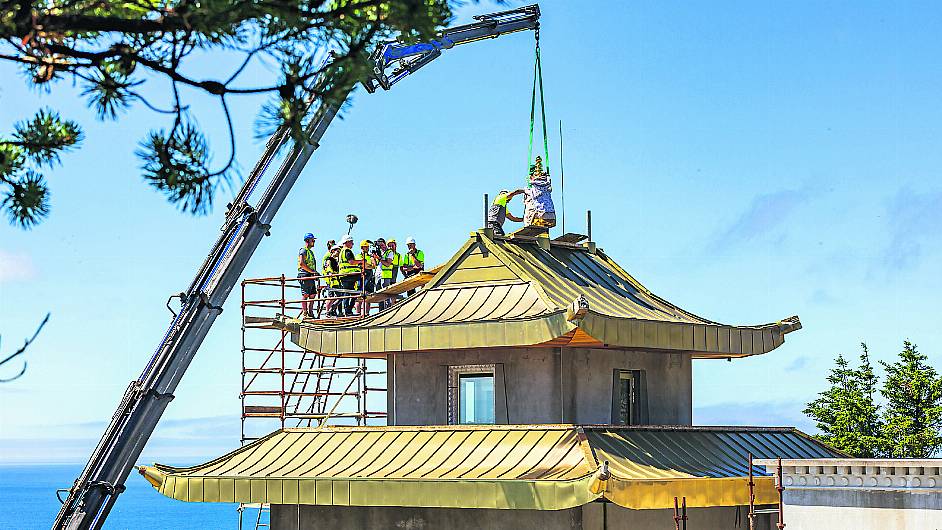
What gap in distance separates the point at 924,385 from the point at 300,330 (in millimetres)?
22219

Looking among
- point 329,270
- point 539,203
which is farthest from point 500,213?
point 329,270

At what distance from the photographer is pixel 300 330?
26891 millimetres

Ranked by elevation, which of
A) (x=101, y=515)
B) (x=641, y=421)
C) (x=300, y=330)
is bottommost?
(x=101, y=515)

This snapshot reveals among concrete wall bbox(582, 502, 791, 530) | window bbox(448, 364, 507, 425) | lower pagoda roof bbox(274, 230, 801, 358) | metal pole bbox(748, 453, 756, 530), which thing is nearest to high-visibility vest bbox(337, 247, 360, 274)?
lower pagoda roof bbox(274, 230, 801, 358)

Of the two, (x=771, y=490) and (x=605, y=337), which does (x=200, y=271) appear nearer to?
(x=605, y=337)

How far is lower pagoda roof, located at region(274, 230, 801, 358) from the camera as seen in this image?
79.3 ft

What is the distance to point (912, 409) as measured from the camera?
42219 mm

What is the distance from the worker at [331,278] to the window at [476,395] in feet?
16.5

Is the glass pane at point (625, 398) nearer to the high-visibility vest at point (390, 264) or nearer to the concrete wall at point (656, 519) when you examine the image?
the concrete wall at point (656, 519)

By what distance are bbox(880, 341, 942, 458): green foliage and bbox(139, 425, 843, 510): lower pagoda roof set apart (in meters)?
Answer: 15.2

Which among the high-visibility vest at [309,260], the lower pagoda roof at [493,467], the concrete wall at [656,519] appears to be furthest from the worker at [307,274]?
the concrete wall at [656,519]

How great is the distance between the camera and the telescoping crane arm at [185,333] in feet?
104

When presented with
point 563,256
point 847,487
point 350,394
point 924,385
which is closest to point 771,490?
point 847,487

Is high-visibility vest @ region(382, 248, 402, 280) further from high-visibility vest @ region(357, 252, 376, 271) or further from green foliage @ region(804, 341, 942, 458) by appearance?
green foliage @ region(804, 341, 942, 458)
